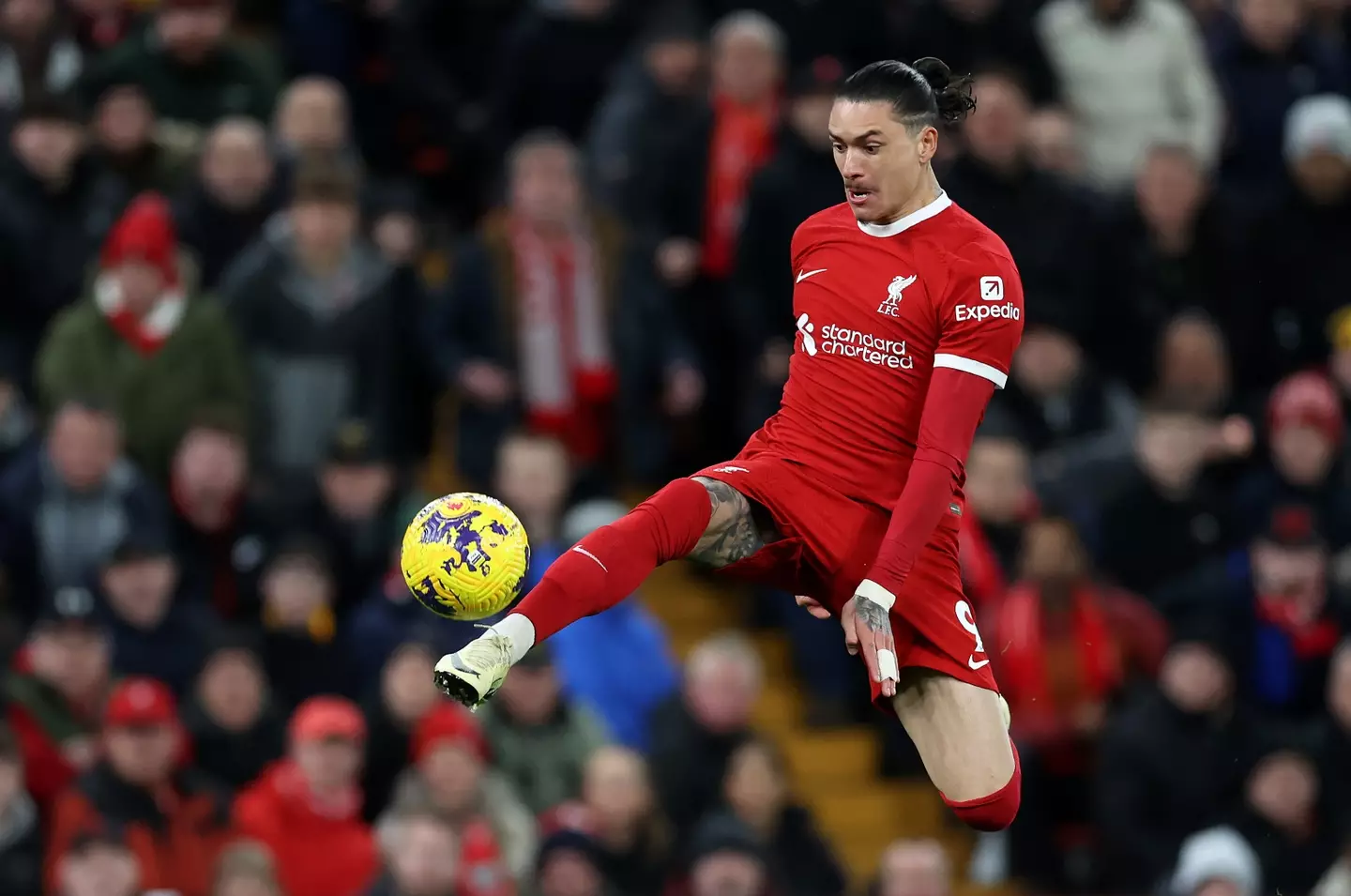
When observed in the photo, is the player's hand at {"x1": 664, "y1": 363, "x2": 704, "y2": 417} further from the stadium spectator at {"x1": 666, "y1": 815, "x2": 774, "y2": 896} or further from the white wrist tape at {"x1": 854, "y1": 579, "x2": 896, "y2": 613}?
the white wrist tape at {"x1": 854, "y1": 579, "x2": 896, "y2": 613}

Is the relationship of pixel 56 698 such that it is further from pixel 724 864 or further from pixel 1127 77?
pixel 1127 77

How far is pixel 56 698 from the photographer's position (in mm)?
11031

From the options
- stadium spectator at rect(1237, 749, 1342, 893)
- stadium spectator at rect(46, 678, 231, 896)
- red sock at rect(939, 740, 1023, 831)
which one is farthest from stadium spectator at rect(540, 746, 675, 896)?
red sock at rect(939, 740, 1023, 831)

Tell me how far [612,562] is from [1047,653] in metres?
5.18

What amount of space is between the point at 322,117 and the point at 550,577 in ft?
19.4

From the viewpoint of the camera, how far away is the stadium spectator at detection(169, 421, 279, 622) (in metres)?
11.6

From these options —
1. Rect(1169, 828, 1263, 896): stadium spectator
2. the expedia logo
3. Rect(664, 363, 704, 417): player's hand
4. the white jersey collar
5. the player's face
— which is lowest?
Rect(1169, 828, 1263, 896): stadium spectator

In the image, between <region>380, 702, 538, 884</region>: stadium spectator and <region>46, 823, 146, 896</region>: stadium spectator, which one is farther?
<region>380, 702, 538, 884</region>: stadium spectator

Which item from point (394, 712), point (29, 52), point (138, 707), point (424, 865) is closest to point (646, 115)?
point (29, 52)

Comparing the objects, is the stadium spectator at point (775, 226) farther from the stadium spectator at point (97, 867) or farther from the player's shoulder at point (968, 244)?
the player's shoulder at point (968, 244)

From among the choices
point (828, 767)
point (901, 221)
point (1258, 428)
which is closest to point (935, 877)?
point (828, 767)

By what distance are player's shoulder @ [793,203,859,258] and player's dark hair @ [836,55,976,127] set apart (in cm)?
40

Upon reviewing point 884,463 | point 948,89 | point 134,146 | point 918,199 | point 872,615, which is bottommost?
point 872,615

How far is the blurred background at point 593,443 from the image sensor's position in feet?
36.0
